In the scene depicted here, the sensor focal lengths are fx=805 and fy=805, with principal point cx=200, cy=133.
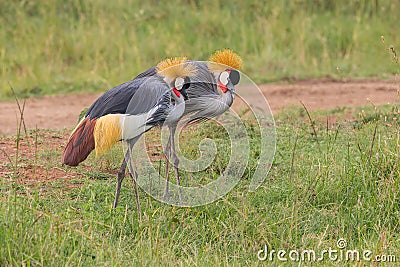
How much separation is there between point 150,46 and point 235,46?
0.95 m

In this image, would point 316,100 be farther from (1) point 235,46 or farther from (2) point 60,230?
(2) point 60,230

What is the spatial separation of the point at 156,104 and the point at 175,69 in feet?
0.92

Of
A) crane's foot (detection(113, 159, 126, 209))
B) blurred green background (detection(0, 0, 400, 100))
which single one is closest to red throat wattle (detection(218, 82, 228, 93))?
crane's foot (detection(113, 159, 126, 209))

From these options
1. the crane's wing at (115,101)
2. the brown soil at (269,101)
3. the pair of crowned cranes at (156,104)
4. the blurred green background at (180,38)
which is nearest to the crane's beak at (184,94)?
the pair of crowned cranes at (156,104)

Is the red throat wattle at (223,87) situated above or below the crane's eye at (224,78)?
below

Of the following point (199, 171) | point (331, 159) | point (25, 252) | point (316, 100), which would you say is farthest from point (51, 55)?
point (25, 252)

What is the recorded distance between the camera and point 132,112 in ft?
14.1

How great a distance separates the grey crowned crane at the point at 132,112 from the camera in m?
4.25

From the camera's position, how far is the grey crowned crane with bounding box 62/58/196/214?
13.9 feet

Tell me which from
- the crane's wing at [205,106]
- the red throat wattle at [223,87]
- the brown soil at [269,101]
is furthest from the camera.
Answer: the brown soil at [269,101]

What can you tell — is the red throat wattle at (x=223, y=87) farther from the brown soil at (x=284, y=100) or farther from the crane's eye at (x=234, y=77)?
the brown soil at (x=284, y=100)

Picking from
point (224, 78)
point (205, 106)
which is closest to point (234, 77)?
point (224, 78)

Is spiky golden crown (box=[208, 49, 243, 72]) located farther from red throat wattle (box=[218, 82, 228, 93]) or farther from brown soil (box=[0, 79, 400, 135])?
brown soil (box=[0, 79, 400, 135])

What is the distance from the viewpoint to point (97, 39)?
883 cm
